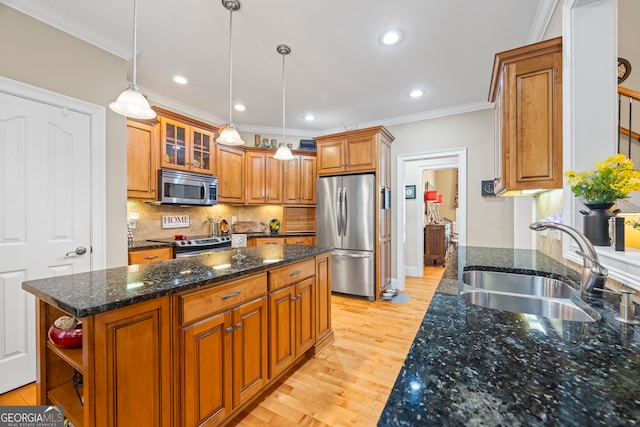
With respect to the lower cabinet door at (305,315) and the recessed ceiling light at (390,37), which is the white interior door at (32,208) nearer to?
the lower cabinet door at (305,315)

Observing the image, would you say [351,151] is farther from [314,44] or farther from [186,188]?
[186,188]

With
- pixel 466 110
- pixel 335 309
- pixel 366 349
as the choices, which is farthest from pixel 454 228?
pixel 366 349

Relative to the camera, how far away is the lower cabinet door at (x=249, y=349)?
61.5 inches

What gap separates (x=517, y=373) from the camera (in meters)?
0.56

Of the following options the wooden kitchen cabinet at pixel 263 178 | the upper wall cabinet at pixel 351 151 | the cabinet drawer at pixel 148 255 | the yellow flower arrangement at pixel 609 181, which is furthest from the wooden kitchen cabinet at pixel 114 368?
the wooden kitchen cabinet at pixel 263 178

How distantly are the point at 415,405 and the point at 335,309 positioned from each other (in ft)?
10.5

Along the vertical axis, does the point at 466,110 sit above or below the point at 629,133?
above

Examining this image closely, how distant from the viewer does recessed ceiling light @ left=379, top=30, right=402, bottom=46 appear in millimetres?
2367

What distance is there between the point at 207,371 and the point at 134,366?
38cm

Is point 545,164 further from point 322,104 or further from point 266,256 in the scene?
point 322,104

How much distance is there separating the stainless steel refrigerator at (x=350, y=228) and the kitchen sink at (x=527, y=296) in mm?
2072

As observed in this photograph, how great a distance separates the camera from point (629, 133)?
214 cm

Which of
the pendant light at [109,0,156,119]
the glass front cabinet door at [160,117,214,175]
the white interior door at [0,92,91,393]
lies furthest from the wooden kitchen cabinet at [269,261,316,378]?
the glass front cabinet door at [160,117,214,175]

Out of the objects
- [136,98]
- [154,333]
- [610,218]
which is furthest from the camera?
[136,98]
